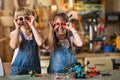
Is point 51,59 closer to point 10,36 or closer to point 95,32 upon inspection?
point 10,36

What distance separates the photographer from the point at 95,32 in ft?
9.95

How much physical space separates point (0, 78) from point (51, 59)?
1.96 feet

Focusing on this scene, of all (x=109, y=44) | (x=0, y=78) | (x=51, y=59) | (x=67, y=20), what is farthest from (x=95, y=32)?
(x=0, y=78)

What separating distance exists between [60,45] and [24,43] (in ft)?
1.10

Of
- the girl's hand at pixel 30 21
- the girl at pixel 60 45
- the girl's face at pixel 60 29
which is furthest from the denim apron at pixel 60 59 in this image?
the girl's hand at pixel 30 21

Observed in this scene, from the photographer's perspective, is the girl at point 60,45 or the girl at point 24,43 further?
the girl at point 60,45

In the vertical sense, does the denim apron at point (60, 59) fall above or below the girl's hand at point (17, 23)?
below

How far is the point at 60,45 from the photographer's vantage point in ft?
7.99

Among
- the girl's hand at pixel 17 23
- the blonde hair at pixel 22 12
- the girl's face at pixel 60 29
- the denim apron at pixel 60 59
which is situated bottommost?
the denim apron at pixel 60 59

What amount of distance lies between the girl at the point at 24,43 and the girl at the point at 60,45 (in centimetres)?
14

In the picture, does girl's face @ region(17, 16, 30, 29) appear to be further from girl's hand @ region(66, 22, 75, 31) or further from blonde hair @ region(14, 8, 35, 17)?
girl's hand @ region(66, 22, 75, 31)

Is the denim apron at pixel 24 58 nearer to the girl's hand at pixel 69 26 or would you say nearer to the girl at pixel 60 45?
the girl at pixel 60 45

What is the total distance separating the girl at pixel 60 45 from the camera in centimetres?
242

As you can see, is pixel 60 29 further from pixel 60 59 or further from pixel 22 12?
pixel 22 12
